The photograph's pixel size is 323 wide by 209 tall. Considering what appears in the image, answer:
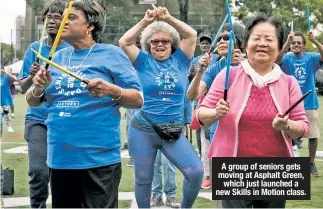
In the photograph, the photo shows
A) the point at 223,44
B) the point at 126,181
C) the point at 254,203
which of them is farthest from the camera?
the point at 126,181

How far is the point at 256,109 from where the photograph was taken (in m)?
4.01

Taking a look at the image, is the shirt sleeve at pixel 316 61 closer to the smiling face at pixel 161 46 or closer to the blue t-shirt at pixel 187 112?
the blue t-shirt at pixel 187 112

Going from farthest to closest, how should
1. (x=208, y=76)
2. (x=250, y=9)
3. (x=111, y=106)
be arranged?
1. (x=250, y=9)
2. (x=208, y=76)
3. (x=111, y=106)

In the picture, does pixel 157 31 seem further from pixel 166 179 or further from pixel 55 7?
pixel 166 179

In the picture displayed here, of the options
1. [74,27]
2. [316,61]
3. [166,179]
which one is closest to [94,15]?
[74,27]

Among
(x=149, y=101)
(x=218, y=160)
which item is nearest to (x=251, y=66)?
(x=218, y=160)

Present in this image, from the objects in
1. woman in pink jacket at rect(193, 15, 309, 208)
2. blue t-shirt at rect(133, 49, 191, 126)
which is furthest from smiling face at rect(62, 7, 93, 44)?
blue t-shirt at rect(133, 49, 191, 126)

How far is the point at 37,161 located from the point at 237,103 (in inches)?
103

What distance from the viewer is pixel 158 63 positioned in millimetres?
6477

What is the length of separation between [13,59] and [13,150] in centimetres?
5437

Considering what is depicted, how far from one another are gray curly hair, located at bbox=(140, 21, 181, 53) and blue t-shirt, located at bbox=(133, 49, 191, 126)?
0.51 ft

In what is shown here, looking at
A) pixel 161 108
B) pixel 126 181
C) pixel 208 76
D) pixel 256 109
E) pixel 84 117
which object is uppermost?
pixel 208 76

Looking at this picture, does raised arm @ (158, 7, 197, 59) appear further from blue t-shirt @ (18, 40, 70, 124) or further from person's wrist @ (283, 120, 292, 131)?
person's wrist @ (283, 120, 292, 131)

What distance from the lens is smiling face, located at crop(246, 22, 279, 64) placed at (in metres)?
4.08
